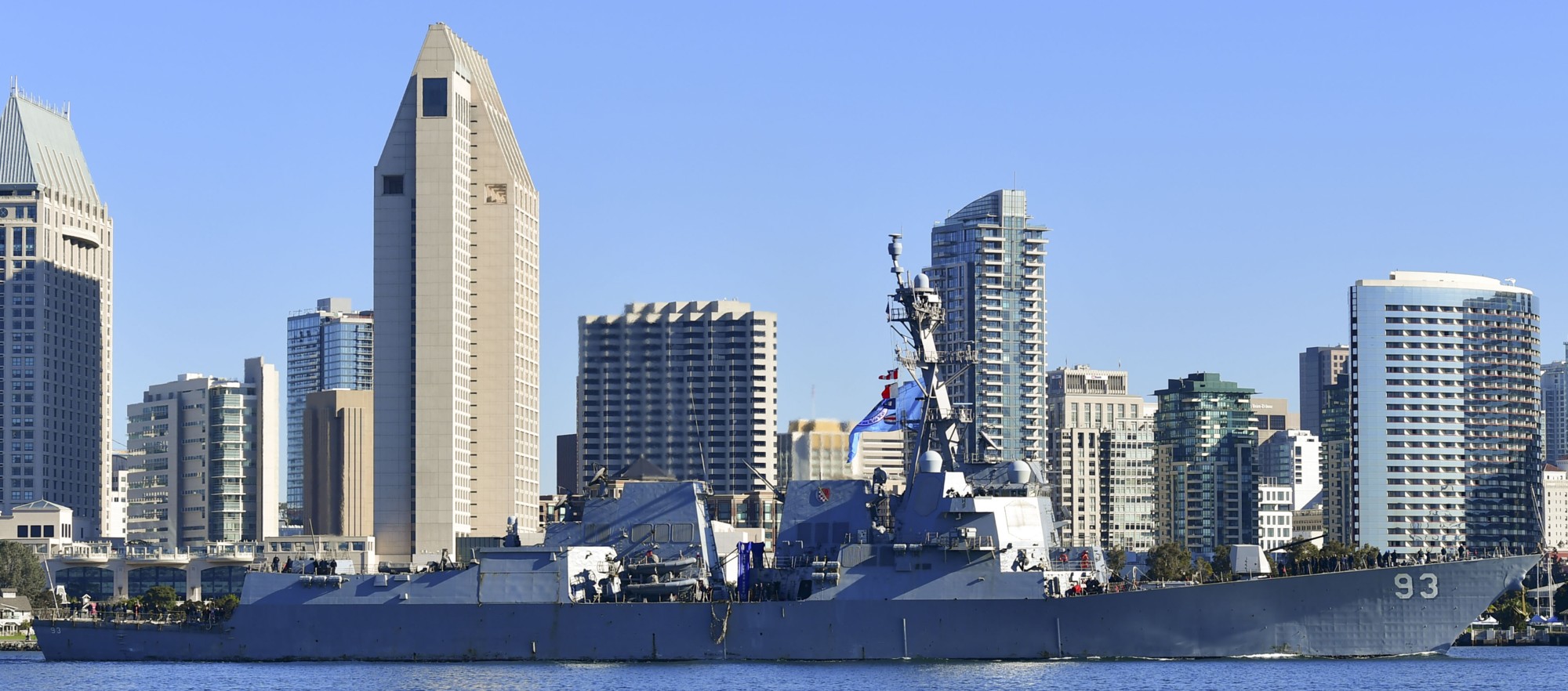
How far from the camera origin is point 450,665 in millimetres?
49875

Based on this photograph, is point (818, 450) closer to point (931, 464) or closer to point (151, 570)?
point (151, 570)

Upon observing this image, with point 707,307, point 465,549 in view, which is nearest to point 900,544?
point 465,549

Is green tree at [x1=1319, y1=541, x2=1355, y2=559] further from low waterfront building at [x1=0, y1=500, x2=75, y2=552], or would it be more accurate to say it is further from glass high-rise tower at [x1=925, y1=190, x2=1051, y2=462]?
low waterfront building at [x1=0, y1=500, x2=75, y2=552]

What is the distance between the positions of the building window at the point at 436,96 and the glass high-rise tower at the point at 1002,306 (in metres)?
47.6

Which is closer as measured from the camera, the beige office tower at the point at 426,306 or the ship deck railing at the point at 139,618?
the ship deck railing at the point at 139,618

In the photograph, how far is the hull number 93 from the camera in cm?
4731

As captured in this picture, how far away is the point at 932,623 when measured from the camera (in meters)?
48.0

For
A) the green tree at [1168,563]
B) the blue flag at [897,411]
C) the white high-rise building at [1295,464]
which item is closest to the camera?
the blue flag at [897,411]

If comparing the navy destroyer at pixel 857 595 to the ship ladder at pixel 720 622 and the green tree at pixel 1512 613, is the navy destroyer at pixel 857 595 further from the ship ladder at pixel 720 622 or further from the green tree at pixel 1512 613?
the green tree at pixel 1512 613

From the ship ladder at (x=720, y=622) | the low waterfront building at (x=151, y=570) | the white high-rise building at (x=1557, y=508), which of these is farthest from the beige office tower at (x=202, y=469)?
the ship ladder at (x=720, y=622)

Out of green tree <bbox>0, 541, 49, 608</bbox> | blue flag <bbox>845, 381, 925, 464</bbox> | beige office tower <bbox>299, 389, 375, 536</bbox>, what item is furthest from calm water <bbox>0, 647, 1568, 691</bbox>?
Answer: beige office tower <bbox>299, 389, 375, 536</bbox>

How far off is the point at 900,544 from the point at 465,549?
65.1 meters

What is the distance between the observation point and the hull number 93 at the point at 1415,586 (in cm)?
4731

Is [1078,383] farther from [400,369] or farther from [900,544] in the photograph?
[900,544]
